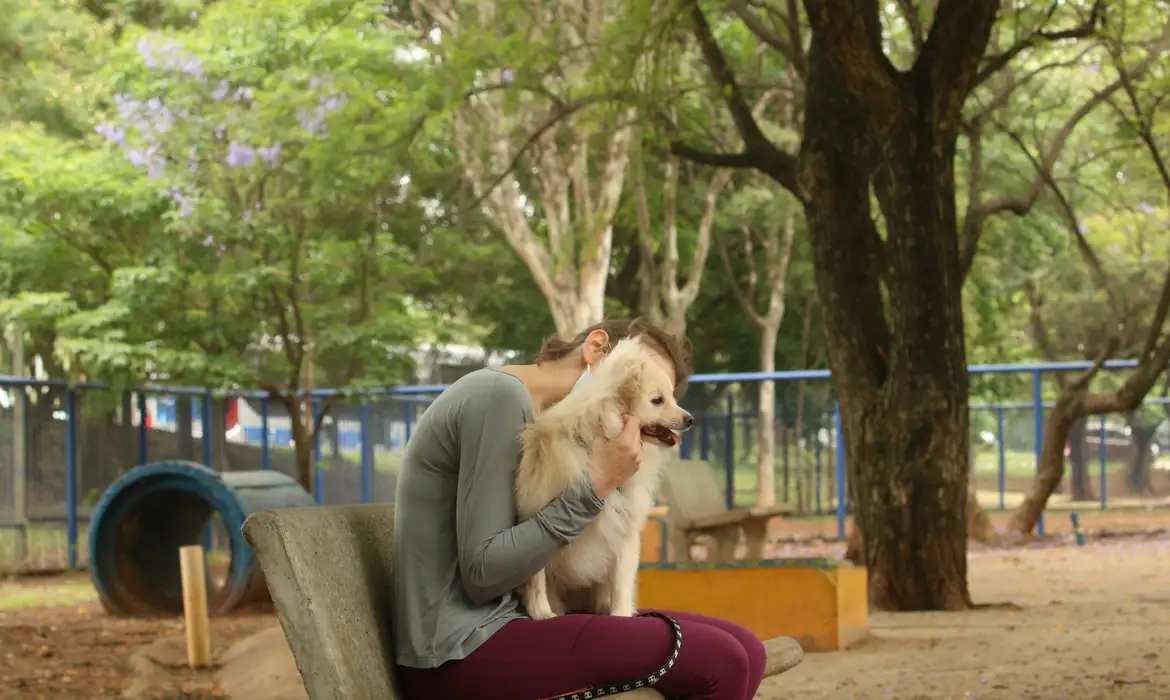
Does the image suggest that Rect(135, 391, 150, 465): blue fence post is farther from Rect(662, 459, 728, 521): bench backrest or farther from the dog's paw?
the dog's paw

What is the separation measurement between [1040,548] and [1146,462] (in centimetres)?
543

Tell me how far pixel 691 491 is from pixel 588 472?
919cm

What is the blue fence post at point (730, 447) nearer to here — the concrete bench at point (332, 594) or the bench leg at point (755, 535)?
the bench leg at point (755, 535)

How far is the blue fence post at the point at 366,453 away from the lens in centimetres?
1956

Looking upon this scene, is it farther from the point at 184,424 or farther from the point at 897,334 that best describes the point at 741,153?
the point at 184,424

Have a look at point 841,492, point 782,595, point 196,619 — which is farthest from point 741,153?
point 841,492

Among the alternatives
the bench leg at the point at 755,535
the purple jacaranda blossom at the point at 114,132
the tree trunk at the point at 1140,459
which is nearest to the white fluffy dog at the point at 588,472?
the bench leg at the point at 755,535

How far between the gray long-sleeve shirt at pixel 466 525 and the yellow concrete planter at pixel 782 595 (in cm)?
512

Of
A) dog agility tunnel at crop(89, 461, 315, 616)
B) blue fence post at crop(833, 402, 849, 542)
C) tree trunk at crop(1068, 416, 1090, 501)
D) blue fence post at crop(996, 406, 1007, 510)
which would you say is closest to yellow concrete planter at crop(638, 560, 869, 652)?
dog agility tunnel at crop(89, 461, 315, 616)

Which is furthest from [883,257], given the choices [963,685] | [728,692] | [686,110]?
[728,692]

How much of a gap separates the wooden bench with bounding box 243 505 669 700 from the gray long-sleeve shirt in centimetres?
9

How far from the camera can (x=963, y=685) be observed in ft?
21.5

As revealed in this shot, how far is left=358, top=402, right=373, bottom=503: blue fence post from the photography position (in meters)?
19.6

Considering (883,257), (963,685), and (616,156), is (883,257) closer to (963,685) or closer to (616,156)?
(963,685)
